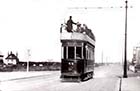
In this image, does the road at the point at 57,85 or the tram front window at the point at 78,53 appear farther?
the tram front window at the point at 78,53

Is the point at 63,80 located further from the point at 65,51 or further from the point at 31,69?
the point at 31,69

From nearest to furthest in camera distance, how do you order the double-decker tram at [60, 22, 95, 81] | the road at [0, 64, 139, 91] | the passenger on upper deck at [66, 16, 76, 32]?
the road at [0, 64, 139, 91]
the double-decker tram at [60, 22, 95, 81]
the passenger on upper deck at [66, 16, 76, 32]

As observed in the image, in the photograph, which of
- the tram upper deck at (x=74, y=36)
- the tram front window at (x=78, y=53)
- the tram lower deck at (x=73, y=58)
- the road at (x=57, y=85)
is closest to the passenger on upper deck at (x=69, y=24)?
the tram upper deck at (x=74, y=36)

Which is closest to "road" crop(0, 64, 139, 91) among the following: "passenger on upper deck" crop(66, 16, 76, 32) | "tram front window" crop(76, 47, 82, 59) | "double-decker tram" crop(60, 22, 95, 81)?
"double-decker tram" crop(60, 22, 95, 81)

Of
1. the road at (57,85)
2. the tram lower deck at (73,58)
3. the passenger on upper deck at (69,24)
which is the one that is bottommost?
the road at (57,85)

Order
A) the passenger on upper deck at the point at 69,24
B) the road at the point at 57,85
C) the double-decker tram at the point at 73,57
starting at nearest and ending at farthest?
1. the road at the point at 57,85
2. the double-decker tram at the point at 73,57
3. the passenger on upper deck at the point at 69,24

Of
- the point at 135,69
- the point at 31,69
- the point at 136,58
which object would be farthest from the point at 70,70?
the point at 136,58

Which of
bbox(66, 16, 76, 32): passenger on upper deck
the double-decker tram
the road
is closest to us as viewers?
the road

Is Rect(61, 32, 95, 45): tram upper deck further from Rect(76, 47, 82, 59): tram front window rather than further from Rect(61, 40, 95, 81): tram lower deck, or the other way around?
Rect(76, 47, 82, 59): tram front window

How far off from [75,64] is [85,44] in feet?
5.00

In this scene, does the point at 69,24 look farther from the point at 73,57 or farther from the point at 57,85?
the point at 57,85

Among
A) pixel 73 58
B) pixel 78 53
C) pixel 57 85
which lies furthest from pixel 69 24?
pixel 57 85

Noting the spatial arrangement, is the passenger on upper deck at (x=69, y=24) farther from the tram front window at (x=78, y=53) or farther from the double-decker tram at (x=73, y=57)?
the tram front window at (x=78, y=53)

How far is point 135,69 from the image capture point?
2143 inches
